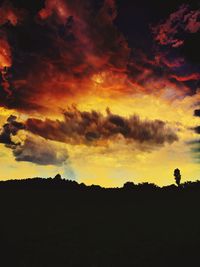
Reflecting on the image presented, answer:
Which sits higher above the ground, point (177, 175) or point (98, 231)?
point (177, 175)

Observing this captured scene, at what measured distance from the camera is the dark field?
22.5 m

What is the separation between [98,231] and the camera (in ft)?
104

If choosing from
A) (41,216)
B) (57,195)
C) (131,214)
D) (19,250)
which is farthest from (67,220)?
(57,195)

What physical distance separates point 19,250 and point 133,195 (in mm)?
38987

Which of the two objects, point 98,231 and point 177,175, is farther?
point 177,175

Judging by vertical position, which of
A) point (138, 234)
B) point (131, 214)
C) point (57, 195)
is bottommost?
point (138, 234)

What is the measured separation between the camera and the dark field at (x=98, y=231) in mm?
22500

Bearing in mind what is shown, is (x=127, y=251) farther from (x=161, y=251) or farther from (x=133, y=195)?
(x=133, y=195)

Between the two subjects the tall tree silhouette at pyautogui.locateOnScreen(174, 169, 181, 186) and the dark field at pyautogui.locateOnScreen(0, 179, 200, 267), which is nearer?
the dark field at pyautogui.locateOnScreen(0, 179, 200, 267)

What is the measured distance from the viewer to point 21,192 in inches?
2397

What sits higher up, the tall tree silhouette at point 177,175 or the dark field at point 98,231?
the tall tree silhouette at point 177,175

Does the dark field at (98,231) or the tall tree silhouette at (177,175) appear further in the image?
the tall tree silhouette at (177,175)

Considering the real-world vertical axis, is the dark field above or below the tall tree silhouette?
below

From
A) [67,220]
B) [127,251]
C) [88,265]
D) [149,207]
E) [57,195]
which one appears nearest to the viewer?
[88,265]
